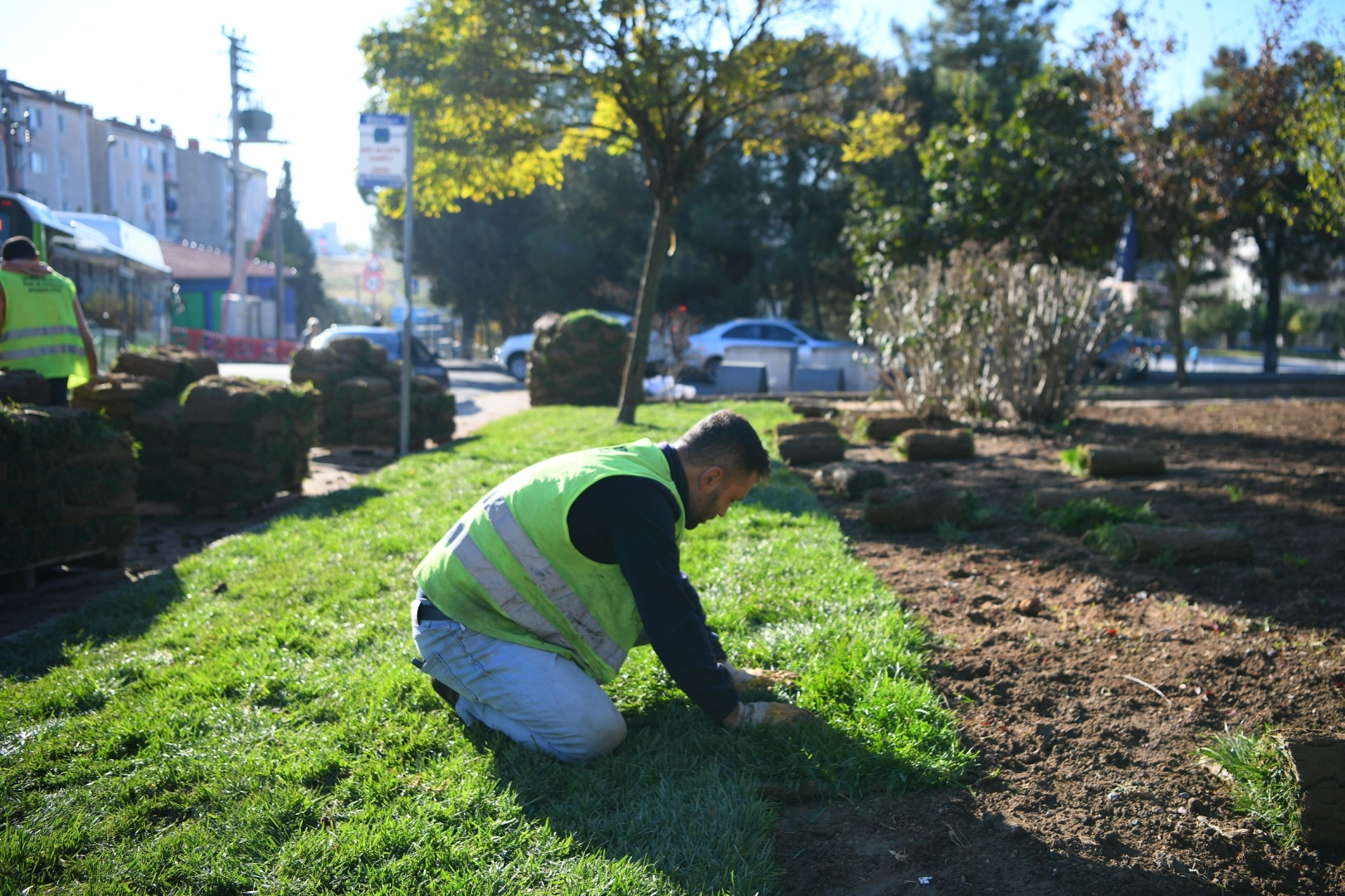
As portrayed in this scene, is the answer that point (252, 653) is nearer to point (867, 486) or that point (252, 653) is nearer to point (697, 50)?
point (867, 486)

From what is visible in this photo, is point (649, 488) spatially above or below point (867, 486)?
above

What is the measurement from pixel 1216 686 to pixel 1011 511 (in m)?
2.73

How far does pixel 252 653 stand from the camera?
3863 millimetres

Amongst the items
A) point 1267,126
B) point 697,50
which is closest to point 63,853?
point 697,50

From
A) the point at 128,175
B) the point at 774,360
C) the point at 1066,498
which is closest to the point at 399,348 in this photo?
the point at 774,360

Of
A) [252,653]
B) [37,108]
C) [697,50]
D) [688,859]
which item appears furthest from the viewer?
[37,108]

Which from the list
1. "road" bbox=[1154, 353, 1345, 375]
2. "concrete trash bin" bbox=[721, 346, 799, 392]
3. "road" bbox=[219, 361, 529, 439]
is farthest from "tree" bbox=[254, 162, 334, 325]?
"road" bbox=[1154, 353, 1345, 375]

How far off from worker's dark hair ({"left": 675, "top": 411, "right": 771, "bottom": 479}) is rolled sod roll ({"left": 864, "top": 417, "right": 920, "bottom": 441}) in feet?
21.8

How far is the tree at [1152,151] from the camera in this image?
1602 cm

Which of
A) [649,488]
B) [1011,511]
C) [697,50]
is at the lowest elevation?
[1011,511]

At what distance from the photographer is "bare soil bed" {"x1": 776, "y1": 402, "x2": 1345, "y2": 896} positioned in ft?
7.95

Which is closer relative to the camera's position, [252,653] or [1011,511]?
[252,653]

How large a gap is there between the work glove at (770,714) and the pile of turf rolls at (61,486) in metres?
3.91

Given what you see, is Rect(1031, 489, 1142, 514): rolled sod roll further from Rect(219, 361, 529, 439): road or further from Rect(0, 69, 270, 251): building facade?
Rect(0, 69, 270, 251): building facade
